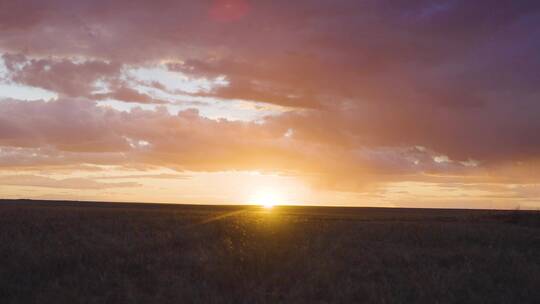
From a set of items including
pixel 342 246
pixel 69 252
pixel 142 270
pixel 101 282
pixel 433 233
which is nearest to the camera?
pixel 101 282

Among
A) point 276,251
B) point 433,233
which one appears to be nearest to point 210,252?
point 276,251

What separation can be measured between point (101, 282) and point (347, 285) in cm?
577

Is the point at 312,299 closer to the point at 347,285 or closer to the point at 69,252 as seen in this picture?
the point at 347,285

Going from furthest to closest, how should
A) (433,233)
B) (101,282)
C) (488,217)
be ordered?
(488,217) → (433,233) → (101,282)

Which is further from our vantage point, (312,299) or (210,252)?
(210,252)

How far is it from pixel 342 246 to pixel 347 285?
5295 mm

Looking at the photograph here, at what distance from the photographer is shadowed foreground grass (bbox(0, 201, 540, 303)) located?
37.5 ft

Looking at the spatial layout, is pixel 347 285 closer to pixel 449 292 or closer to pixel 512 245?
pixel 449 292

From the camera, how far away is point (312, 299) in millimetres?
11305

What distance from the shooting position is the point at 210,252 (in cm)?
1509

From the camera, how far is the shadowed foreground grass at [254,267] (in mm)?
11428

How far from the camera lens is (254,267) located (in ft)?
43.9

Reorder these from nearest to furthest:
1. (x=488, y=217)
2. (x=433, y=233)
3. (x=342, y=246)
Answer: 1. (x=342, y=246)
2. (x=433, y=233)
3. (x=488, y=217)

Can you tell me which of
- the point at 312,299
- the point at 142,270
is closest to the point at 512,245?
the point at 312,299
